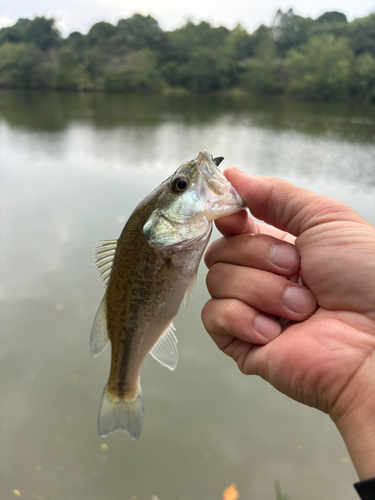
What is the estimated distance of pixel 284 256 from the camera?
166cm

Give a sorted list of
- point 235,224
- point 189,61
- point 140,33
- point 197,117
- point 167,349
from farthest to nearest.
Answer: point 140,33 → point 189,61 → point 197,117 → point 167,349 → point 235,224

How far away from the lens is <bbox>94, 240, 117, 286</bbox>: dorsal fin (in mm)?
1797

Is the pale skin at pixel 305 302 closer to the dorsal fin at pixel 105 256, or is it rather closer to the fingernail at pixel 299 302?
the fingernail at pixel 299 302

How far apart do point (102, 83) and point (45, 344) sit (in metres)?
46.3

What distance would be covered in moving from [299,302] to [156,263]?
766 mm

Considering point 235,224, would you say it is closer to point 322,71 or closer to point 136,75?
point 136,75

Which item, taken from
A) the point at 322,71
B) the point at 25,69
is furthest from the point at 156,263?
the point at 25,69

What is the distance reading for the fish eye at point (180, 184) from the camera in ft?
Answer: 5.09

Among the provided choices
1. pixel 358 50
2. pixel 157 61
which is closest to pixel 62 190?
pixel 157 61

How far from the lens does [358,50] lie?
42.5m

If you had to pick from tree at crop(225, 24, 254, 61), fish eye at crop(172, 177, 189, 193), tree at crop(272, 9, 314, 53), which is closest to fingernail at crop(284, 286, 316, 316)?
fish eye at crop(172, 177, 189, 193)

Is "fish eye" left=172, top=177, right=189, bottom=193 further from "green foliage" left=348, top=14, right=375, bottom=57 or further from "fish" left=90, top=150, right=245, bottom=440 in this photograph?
"green foliage" left=348, top=14, right=375, bottom=57

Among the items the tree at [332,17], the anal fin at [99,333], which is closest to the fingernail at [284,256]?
the anal fin at [99,333]

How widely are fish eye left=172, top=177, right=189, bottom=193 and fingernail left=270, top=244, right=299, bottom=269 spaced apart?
0.59 meters
